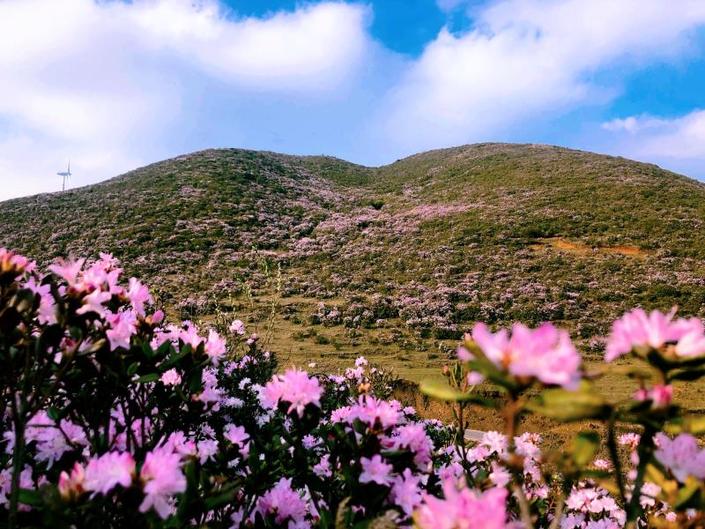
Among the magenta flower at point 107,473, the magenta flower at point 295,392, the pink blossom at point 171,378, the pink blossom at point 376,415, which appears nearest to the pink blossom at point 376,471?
the pink blossom at point 376,415

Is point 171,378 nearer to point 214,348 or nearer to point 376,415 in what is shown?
point 214,348

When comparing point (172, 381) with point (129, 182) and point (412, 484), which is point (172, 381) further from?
point (129, 182)

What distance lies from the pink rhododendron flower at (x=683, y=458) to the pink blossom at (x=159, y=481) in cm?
105

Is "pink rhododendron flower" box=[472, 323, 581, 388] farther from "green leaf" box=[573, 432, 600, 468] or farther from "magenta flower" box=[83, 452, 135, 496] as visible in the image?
"magenta flower" box=[83, 452, 135, 496]

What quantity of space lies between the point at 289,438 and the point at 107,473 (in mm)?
814

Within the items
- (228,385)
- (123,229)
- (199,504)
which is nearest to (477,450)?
(199,504)

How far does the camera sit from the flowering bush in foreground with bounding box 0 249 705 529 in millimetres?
864

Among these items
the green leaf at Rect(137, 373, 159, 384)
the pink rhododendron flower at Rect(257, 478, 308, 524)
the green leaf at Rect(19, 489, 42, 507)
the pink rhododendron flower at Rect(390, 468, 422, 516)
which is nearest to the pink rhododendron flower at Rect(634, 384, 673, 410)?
the pink rhododendron flower at Rect(390, 468, 422, 516)

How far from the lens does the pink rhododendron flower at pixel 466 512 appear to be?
31.4 inches

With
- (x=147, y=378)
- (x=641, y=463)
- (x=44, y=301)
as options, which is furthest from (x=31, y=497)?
(x=641, y=463)

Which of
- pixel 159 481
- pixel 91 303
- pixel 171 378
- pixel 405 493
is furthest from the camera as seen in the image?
pixel 171 378

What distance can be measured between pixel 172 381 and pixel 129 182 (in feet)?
141

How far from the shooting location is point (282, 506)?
1.62 m

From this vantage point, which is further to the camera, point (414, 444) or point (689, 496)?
point (414, 444)
